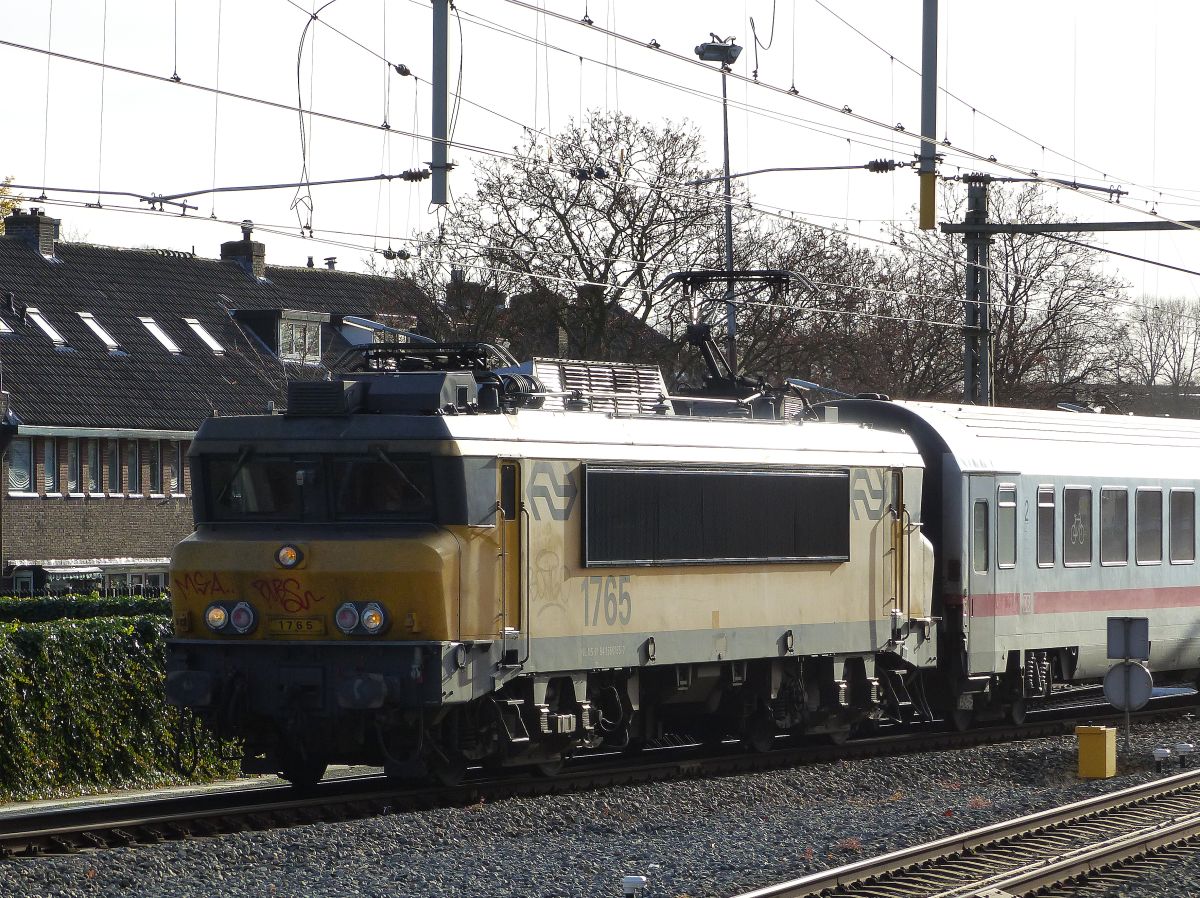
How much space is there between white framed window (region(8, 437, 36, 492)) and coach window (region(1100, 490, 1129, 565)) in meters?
28.5

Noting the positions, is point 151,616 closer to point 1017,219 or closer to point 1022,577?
point 1022,577

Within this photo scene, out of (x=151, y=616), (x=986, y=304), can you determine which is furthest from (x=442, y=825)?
(x=986, y=304)

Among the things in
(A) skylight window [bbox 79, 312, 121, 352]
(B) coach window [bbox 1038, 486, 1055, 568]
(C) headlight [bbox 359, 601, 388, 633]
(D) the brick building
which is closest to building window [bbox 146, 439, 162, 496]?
(D) the brick building

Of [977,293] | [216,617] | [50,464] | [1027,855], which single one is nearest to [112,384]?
[50,464]

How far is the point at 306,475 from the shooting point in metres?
15.4

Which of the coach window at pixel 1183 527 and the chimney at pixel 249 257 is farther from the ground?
the chimney at pixel 249 257

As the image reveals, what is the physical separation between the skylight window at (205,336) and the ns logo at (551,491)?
37.1 m

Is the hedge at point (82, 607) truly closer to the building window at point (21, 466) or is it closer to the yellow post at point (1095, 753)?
the yellow post at point (1095, 753)

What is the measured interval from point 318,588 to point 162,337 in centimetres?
3701

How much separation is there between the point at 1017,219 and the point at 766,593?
37.7 m

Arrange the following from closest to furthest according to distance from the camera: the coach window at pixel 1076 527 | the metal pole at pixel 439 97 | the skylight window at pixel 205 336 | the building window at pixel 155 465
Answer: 1. the metal pole at pixel 439 97
2. the coach window at pixel 1076 527
3. the building window at pixel 155 465
4. the skylight window at pixel 205 336

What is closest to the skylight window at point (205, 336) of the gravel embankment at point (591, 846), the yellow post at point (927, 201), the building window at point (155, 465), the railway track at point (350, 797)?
the building window at point (155, 465)

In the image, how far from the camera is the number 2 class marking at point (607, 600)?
631 inches

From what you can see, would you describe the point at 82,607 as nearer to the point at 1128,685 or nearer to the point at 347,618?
the point at 347,618
